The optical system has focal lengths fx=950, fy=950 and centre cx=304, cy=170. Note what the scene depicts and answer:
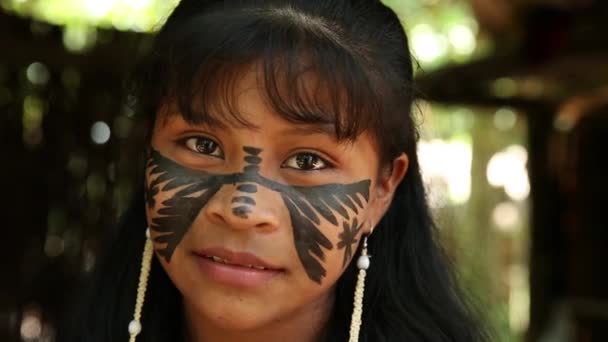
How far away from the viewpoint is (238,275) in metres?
1.61

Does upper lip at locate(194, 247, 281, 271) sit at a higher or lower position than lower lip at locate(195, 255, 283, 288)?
higher

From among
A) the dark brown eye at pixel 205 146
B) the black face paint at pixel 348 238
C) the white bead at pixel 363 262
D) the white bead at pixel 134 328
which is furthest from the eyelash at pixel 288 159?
the white bead at pixel 134 328

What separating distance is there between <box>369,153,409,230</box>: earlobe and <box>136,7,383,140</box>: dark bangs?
0.52 feet

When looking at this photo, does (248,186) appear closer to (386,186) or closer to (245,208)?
(245,208)

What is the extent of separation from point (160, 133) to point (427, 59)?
4.59m

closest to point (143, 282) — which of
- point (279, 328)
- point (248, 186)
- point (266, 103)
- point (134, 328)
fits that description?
point (134, 328)

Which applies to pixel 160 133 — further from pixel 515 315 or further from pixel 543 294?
pixel 515 315

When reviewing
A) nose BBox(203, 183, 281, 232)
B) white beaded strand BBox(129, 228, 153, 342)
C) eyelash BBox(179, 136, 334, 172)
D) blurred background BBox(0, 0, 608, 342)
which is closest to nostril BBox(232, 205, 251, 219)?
nose BBox(203, 183, 281, 232)

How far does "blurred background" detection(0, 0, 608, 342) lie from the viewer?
3309mm

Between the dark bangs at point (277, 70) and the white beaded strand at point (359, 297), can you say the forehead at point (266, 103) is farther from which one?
the white beaded strand at point (359, 297)

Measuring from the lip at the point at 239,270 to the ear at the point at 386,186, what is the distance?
0.29 m

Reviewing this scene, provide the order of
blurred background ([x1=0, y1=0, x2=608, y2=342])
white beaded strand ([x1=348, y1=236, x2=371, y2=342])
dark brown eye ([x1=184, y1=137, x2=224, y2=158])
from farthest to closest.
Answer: blurred background ([x1=0, y1=0, x2=608, y2=342]) → white beaded strand ([x1=348, y1=236, x2=371, y2=342]) → dark brown eye ([x1=184, y1=137, x2=224, y2=158])

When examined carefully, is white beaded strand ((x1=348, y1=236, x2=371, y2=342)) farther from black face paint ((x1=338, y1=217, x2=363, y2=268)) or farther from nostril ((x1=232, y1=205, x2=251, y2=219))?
nostril ((x1=232, y1=205, x2=251, y2=219))

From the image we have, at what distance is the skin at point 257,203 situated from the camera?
5.27 feet
